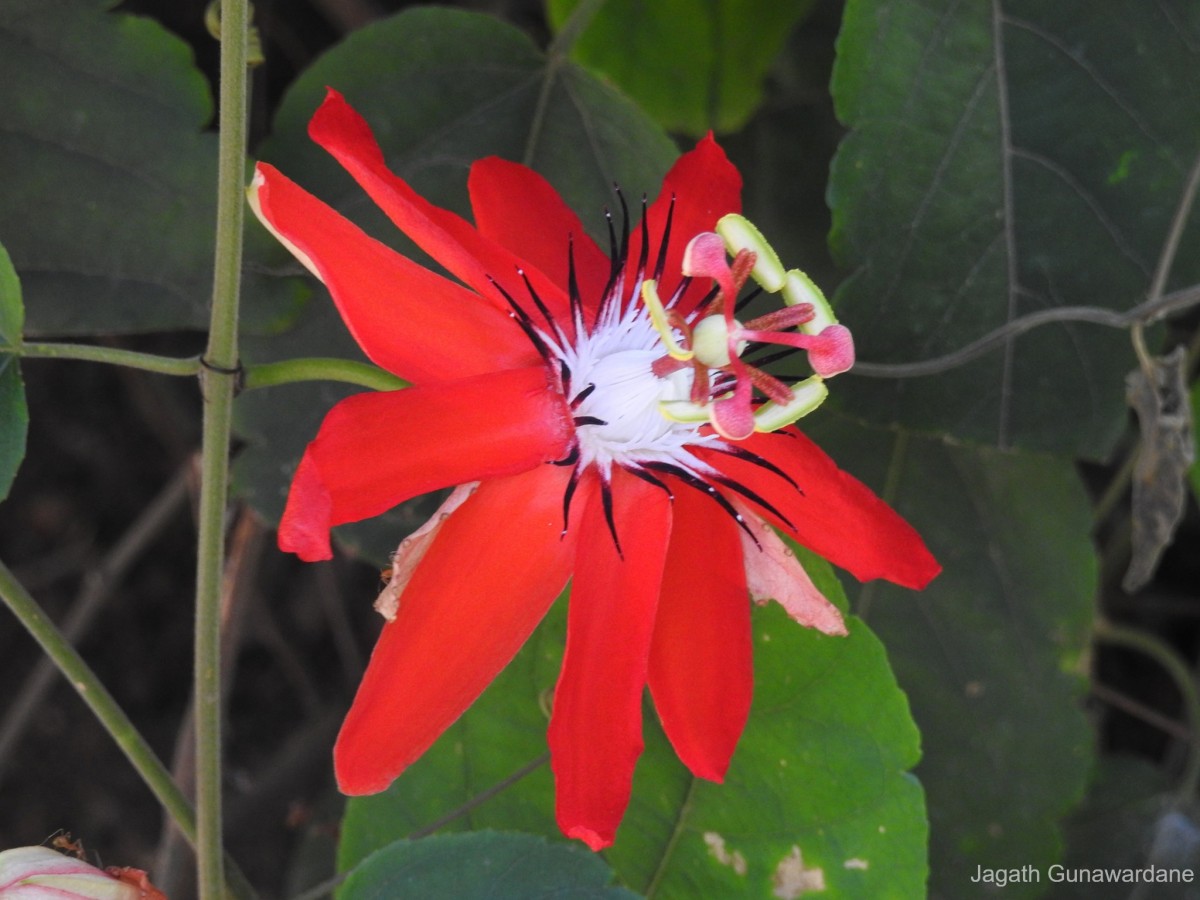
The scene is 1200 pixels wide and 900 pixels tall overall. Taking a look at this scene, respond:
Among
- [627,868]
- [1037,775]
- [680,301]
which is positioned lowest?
[1037,775]

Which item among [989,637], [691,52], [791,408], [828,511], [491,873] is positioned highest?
[691,52]

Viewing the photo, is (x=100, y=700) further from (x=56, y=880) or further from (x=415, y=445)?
(x=415, y=445)

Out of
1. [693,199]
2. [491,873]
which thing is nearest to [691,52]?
[693,199]

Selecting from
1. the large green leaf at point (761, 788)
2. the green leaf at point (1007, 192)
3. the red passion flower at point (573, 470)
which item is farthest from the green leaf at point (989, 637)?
the red passion flower at point (573, 470)

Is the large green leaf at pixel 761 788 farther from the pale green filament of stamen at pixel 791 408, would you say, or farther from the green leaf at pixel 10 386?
the green leaf at pixel 10 386

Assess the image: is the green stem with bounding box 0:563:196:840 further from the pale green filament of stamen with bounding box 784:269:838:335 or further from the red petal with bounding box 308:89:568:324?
the pale green filament of stamen with bounding box 784:269:838:335

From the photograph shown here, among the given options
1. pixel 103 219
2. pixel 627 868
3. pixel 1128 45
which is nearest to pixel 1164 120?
pixel 1128 45

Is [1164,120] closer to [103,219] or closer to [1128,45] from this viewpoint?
[1128,45]
